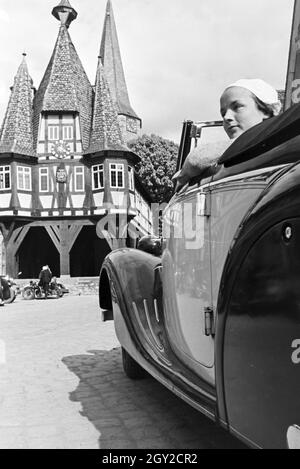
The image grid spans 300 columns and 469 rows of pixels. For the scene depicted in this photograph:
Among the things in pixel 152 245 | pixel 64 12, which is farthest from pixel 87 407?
pixel 64 12

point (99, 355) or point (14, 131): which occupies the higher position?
point (14, 131)

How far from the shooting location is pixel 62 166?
25812mm

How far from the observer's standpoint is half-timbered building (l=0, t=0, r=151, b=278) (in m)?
25.4

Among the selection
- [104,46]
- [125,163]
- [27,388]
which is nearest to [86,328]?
[27,388]

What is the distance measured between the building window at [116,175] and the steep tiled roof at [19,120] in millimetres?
4196

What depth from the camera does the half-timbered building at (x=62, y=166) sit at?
25422 mm

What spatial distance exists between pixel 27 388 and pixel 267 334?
339 cm

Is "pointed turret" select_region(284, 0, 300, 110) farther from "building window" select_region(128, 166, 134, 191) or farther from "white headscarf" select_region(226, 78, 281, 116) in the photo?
"building window" select_region(128, 166, 134, 191)

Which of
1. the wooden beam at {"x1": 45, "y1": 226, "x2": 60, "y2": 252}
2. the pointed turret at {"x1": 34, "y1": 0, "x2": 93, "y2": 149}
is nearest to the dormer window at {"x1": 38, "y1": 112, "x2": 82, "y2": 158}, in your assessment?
the pointed turret at {"x1": 34, "y1": 0, "x2": 93, "y2": 149}

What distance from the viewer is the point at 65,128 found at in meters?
26.0

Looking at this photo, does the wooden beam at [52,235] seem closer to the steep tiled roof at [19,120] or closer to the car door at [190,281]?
the steep tiled roof at [19,120]

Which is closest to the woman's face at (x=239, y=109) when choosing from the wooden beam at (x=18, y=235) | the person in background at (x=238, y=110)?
the person in background at (x=238, y=110)

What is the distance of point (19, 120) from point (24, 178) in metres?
3.07

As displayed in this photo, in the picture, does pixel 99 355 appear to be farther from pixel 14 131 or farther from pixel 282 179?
pixel 14 131
